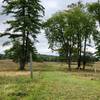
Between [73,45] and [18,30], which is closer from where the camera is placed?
[18,30]

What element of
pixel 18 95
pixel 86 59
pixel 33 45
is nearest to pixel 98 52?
pixel 86 59

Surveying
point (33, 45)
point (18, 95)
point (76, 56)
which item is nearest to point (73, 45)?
point (76, 56)

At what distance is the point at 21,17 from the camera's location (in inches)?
1848

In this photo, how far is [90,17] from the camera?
5819 centimetres

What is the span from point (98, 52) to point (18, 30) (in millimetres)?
18519

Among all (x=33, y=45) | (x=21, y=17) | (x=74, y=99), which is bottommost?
(x=74, y=99)

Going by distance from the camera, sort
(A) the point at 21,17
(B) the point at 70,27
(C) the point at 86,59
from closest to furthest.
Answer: (A) the point at 21,17
(B) the point at 70,27
(C) the point at 86,59

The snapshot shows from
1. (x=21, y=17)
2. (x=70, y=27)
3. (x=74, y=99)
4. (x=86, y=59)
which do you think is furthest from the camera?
(x=86, y=59)

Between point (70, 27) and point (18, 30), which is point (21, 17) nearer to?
point (18, 30)

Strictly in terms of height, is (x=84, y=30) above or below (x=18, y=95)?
above

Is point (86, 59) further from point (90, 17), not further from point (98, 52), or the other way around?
point (90, 17)

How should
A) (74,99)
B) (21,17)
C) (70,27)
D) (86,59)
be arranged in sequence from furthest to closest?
(86,59)
(70,27)
(21,17)
(74,99)

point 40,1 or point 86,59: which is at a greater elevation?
point 40,1

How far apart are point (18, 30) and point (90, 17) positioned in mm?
15190
